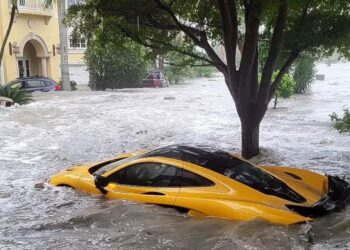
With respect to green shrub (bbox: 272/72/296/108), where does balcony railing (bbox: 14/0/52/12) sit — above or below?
above

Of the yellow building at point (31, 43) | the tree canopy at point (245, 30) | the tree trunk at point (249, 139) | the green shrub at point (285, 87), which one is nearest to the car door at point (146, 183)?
the tree canopy at point (245, 30)

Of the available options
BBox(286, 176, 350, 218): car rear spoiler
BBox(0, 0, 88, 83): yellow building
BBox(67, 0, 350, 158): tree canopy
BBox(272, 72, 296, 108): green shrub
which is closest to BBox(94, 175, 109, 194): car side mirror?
BBox(286, 176, 350, 218): car rear spoiler

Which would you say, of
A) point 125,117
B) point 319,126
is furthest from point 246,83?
point 125,117

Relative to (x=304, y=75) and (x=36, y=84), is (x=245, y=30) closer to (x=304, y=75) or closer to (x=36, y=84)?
(x=304, y=75)

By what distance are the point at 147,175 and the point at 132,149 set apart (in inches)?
248

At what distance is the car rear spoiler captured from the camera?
5.35 meters

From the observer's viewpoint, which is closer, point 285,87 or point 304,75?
point 285,87

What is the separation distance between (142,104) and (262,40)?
41.9 feet

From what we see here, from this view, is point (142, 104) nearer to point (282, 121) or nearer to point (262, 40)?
point (282, 121)

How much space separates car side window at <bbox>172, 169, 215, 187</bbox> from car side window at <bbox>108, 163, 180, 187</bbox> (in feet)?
0.28

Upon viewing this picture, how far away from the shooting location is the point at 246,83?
31.6 ft

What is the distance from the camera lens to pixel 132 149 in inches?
493

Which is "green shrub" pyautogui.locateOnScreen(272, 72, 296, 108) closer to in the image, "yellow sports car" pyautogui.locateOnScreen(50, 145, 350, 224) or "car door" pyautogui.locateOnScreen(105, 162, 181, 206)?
"yellow sports car" pyautogui.locateOnScreen(50, 145, 350, 224)

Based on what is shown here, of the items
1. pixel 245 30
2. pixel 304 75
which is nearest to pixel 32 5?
pixel 304 75
